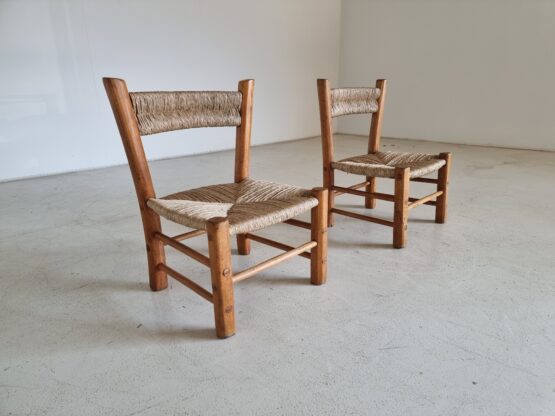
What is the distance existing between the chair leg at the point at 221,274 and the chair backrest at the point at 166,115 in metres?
0.40

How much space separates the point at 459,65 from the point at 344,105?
3.32 m

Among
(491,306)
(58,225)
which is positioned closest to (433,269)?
(491,306)

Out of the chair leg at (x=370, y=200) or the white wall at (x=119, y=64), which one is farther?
the white wall at (x=119, y=64)

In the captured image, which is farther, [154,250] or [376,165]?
[376,165]

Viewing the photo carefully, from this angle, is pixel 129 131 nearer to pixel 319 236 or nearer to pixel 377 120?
pixel 319 236

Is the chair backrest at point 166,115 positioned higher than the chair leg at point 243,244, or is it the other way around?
the chair backrest at point 166,115

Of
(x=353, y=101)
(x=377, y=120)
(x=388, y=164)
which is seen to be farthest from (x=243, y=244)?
(x=377, y=120)

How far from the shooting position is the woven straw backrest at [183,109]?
4.54 feet

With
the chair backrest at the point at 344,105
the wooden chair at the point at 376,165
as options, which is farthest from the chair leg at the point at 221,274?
the chair backrest at the point at 344,105

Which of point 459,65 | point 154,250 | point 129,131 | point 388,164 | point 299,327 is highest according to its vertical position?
point 459,65

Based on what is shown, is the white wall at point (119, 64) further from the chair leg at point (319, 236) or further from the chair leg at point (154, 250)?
the chair leg at point (319, 236)

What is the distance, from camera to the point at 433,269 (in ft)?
5.38

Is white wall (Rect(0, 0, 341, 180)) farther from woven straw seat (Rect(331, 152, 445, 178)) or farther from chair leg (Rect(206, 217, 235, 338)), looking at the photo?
chair leg (Rect(206, 217, 235, 338))

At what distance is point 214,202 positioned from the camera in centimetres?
147
